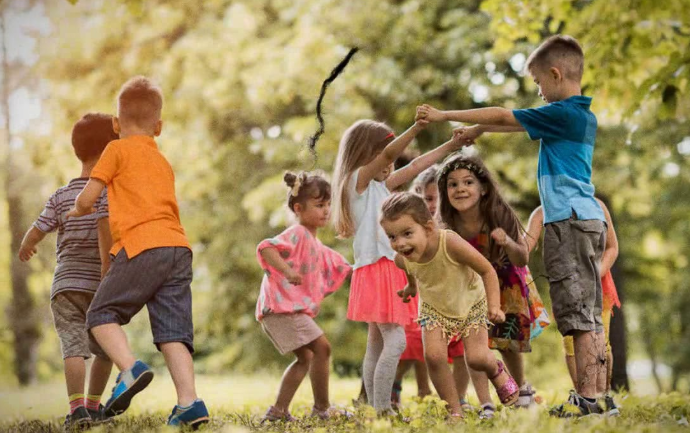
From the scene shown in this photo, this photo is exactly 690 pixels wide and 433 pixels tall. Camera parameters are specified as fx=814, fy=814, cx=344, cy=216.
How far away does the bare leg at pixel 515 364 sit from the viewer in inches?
218

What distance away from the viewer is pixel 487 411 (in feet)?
15.8

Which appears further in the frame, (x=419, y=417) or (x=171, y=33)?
(x=171, y=33)

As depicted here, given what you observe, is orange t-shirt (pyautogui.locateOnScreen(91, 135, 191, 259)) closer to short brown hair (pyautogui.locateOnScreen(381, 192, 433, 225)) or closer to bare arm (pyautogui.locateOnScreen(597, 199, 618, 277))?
short brown hair (pyautogui.locateOnScreen(381, 192, 433, 225))

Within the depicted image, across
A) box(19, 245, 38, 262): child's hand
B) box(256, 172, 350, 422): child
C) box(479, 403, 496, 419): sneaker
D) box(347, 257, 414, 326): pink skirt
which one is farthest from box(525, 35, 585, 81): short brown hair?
box(19, 245, 38, 262): child's hand

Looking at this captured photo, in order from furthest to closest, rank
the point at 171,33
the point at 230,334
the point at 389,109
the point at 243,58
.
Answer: the point at 230,334 < the point at 171,33 < the point at 243,58 < the point at 389,109

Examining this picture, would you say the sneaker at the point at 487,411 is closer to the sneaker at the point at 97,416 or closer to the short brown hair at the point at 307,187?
the short brown hair at the point at 307,187

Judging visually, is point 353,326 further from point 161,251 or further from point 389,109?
point 161,251

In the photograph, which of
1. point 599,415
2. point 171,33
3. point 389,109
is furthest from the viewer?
point 171,33

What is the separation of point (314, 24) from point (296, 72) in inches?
36.5

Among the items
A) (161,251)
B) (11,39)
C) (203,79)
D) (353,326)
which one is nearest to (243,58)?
(203,79)

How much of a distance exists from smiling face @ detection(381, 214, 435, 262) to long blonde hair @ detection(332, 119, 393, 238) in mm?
835

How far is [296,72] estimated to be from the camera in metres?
13.0

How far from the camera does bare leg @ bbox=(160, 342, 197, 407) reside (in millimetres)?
4250

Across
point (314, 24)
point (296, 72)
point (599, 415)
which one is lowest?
point (599, 415)
